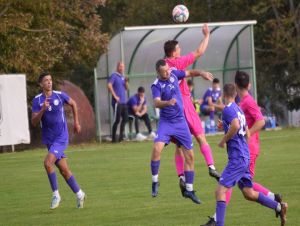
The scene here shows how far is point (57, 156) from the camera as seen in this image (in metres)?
14.6

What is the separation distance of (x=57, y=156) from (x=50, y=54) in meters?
14.8

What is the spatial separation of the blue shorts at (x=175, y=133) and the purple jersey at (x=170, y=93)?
10 cm

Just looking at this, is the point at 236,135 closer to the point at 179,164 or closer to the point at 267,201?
the point at 267,201

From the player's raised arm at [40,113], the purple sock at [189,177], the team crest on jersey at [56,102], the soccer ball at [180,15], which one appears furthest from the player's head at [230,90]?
the soccer ball at [180,15]

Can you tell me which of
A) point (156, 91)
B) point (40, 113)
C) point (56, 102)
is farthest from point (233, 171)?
point (56, 102)

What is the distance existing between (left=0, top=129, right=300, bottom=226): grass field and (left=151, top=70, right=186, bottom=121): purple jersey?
4.32 feet

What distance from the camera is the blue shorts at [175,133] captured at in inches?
583

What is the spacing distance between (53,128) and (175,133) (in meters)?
1.88

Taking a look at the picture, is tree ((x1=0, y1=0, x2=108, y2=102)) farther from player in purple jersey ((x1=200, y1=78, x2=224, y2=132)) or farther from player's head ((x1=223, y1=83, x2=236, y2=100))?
player's head ((x1=223, y1=83, x2=236, y2=100))

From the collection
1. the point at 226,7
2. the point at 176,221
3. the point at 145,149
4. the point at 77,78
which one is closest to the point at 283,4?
the point at 226,7

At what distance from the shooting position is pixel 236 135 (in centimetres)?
1142

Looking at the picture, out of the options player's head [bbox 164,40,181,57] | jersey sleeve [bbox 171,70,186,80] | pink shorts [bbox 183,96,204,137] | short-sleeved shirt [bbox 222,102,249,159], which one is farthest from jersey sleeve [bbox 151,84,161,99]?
short-sleeved shirt [bbox 222,102,249,159]

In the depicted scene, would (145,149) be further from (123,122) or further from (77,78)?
(77,78)

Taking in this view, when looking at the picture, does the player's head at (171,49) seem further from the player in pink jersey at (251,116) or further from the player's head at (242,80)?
the player's head at (242,80)
